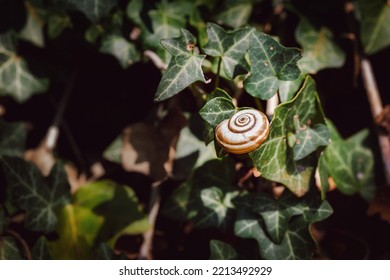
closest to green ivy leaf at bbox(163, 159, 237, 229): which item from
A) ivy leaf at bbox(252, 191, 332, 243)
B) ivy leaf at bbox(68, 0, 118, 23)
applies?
ivy leaf at bbox(252, 191, 332, 243)

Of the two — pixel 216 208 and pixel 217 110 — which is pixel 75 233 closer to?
pixel 216 208

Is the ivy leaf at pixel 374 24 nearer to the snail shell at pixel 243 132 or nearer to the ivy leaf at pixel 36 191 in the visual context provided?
the snail shell at pixel 243 132

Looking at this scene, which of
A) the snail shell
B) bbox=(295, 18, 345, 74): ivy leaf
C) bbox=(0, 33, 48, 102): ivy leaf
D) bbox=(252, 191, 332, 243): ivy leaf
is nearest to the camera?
the snail shell

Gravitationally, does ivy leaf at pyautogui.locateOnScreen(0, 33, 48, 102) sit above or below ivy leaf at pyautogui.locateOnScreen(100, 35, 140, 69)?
below

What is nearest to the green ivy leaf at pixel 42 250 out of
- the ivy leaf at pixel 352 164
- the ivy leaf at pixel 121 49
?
the ivy leaf at pixel 121 49

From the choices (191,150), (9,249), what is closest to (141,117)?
(191,150)

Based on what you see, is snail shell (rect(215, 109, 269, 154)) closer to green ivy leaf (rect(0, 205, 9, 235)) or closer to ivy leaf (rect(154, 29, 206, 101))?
ivy leaf (rect(154, 29, 206, 101))

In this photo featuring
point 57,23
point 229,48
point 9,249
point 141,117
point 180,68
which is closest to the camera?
point 180,68
